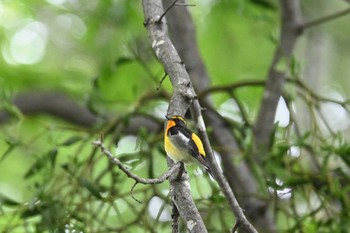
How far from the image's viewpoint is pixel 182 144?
2365 mm

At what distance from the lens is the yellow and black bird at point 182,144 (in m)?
2.32

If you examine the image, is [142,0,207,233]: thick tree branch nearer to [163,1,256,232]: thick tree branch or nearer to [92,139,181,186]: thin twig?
[92,139,181,186]: thin twig

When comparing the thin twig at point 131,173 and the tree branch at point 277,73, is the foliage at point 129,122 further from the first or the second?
the thin twig at point 131,173

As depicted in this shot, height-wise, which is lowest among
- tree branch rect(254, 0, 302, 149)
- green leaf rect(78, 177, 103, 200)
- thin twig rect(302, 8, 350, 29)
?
green leaf rect(78, 177, 103, 200)

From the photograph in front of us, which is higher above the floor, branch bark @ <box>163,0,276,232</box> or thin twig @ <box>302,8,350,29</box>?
thin twig @ <box>302,8,350,29</box>

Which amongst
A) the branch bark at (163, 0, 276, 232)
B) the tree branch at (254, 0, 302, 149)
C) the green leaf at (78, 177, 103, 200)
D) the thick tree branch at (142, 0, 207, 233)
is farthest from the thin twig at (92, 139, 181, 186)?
the tree branch at (254, 0, 302, 149)

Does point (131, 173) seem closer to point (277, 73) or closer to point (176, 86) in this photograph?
point (176, 86)

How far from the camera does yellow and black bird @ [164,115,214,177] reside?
232 centimetres

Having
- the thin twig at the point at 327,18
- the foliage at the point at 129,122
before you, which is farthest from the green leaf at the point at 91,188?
the thin twig at the point at 327,18

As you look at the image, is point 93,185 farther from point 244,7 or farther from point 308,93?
point 244,7

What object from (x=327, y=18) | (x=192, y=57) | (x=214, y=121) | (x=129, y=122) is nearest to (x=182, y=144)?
(x=129, y=122)

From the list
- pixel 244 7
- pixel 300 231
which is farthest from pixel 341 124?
pixel 300 231

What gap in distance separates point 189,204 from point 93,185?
1231 millimetres

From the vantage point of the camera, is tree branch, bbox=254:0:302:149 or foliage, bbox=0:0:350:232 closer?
foliage, bbox=0:0:350:232
